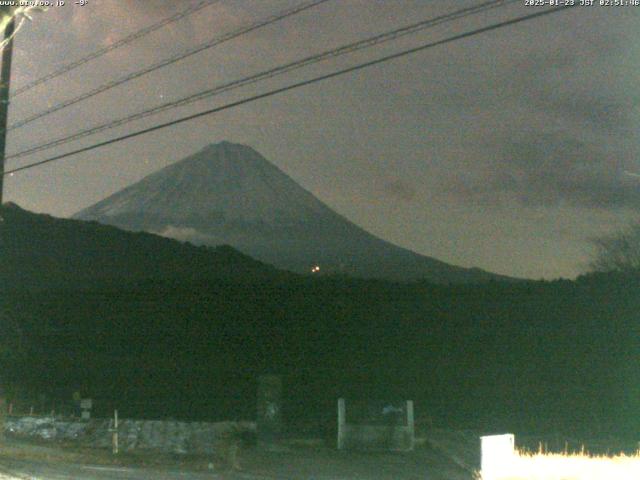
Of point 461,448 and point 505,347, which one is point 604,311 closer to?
point 505,347

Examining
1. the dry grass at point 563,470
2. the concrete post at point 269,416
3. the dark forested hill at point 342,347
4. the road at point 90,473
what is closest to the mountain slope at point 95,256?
the dark forested hill at point 342,347

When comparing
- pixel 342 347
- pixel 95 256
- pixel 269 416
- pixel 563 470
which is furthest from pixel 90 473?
pixel 95 256

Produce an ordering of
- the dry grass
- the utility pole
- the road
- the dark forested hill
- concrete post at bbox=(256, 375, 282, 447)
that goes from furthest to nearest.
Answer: the dark forested hill → concrete post at bbox=(256, 375, 282, 447) → the utility pole → the road → the dry grass

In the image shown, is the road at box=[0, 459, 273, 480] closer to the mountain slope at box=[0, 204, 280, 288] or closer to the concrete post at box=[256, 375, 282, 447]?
the concrete post at box=[256, 375, 282, 447]

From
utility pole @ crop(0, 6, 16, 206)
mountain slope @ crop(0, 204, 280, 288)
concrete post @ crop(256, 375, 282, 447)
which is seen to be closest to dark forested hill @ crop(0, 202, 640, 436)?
mountain slope @ crop(0, 204, 280, 288)

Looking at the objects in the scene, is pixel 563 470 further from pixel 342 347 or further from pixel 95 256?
pixel 95 256

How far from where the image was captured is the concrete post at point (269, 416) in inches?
819

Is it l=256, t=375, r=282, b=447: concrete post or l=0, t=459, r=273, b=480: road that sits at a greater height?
l=256, t=375, r=282, b=447: concrete post

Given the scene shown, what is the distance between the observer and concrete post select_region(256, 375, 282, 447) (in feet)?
68.2

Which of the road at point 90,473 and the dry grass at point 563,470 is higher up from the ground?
the dry grass at point 563,470

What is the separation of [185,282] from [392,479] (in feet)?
127

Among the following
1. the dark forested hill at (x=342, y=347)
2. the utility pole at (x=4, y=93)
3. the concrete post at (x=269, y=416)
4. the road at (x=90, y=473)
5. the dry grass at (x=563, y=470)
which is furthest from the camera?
the dark forested hill at (x=342, y=347)

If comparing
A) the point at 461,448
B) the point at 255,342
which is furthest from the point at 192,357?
the point at 461,448

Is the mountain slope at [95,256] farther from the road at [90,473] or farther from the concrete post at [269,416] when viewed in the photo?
the road at [90,473]
